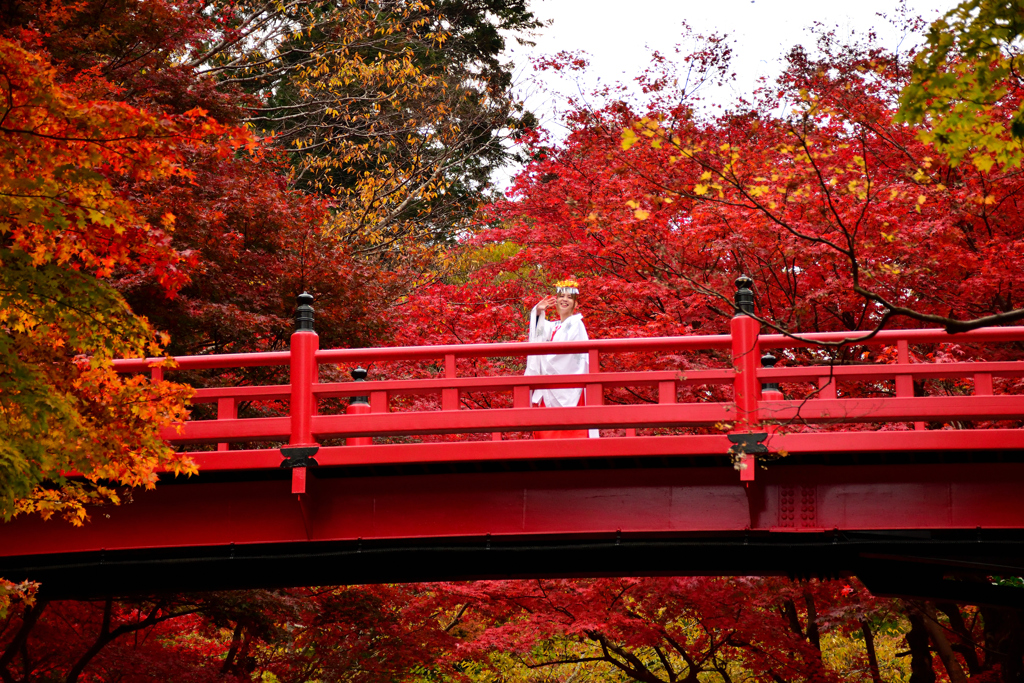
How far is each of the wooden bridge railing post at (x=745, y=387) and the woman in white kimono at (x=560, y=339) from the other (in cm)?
172

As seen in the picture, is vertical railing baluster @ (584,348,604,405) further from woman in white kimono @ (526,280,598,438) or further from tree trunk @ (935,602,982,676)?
tree trunk @ (935,602,982,676)

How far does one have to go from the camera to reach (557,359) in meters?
9.22

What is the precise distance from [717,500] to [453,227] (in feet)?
59.3

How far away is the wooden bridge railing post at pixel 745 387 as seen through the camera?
297 inches

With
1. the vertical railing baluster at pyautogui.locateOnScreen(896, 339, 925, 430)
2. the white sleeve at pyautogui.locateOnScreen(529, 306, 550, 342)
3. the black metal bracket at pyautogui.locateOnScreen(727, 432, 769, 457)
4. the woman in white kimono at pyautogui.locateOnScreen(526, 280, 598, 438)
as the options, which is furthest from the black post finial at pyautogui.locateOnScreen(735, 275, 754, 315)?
the white sleeve at pyautogui.locateOnScreen(529, 306, 550, 342)

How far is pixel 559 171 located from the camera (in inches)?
606

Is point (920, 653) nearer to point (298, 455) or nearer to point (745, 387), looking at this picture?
point (745, 387)

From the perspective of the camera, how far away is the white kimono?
914cm

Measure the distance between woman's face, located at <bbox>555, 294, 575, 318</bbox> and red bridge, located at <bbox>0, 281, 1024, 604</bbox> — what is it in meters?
1.09

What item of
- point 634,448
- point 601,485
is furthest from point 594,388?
point 601,485

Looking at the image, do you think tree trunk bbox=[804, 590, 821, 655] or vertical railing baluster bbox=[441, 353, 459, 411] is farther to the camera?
tree trunk bbox=[804, 590, 821, 655]

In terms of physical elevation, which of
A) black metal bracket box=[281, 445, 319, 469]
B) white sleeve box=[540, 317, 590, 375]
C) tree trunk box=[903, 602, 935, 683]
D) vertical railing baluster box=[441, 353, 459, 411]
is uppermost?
white sleeve box=[540, 317, 590, 375]

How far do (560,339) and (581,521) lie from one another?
1.87 m

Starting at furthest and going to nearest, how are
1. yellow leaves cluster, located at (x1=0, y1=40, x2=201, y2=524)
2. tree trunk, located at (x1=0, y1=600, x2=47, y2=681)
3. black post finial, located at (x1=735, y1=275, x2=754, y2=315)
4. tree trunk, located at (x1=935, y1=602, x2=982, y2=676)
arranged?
1. tree trunk, located at (x1=935, y1=602, x2=982, y2=676)
2. tree trunk, located at (x1=0, y1=600, x2=47, y2=681)
3. black post finial, located at (x1=735, y1=275, x2=754, y2=315)
4. yellow leaves cluster, located at (x1=0, y1=40, x2=201, y2=524)
